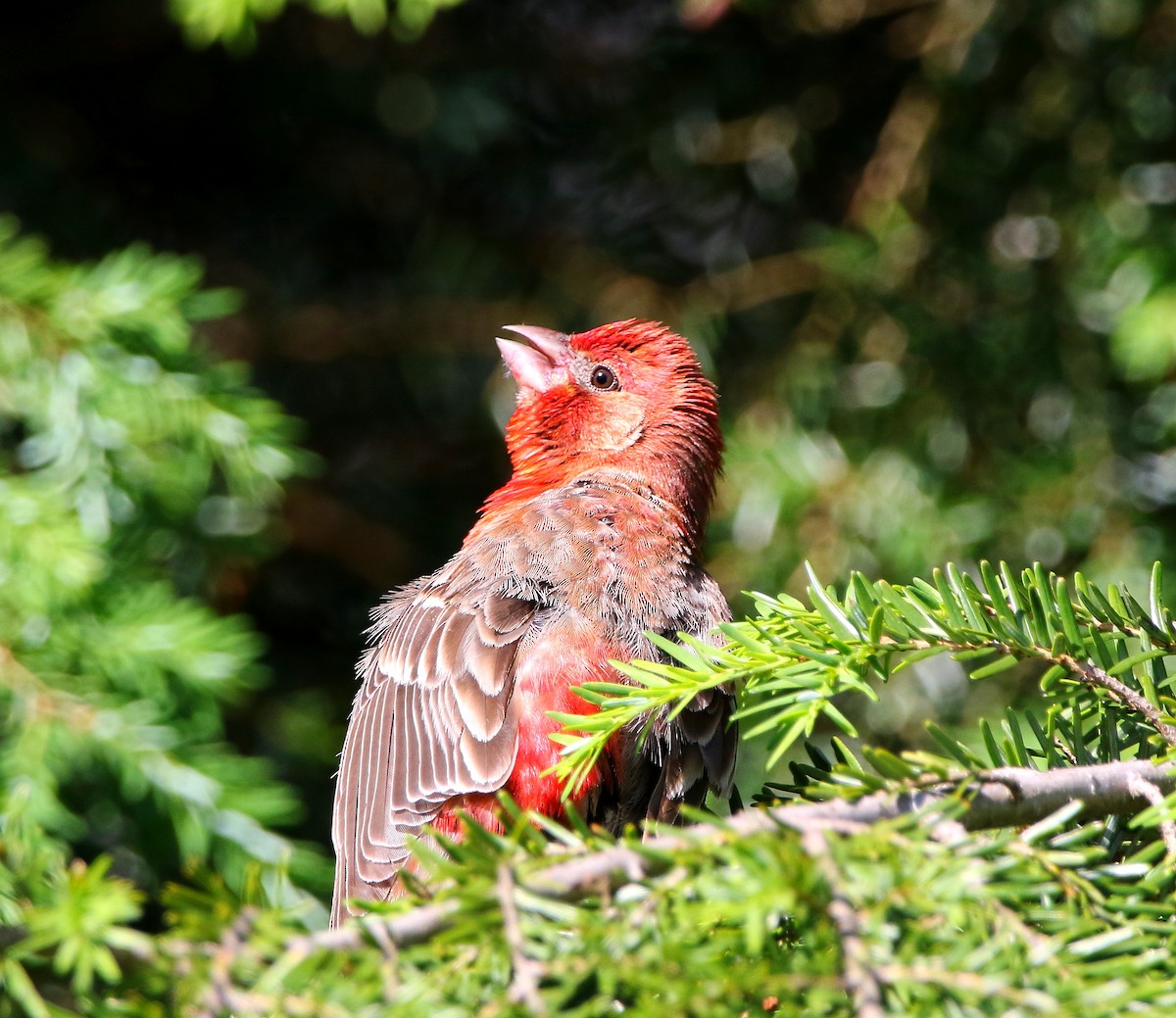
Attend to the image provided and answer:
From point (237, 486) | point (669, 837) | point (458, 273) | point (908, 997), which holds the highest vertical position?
point (458, 273)

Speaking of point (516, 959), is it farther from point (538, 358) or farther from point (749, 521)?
point (749, 521)

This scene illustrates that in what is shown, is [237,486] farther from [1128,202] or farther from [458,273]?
[1128,202]

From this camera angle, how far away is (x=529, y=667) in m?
2.53

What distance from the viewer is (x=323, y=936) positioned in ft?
3.61

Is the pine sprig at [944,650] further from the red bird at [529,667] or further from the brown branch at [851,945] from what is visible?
the red bird at [529,667]

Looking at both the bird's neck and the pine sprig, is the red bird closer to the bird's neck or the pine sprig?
the bird's neck

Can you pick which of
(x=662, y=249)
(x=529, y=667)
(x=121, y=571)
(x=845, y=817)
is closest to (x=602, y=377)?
(x=529, y=667)

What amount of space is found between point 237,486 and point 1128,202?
2892 mm

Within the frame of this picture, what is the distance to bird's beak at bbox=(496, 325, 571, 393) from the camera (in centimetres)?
346

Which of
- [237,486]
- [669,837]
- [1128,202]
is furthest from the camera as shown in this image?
[1128,202]

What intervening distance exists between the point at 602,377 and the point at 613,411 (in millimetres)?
122

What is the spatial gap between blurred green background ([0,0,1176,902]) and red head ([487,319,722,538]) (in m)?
Answer: 0.65

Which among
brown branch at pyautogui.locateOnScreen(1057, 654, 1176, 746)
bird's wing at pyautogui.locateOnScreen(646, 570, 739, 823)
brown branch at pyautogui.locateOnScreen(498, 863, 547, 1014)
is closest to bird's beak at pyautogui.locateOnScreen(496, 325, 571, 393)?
bird's wing at pyautogui.locateOnScreen(646, 570, 739, 823)

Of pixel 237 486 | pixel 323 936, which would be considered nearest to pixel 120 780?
pixel 237 486
